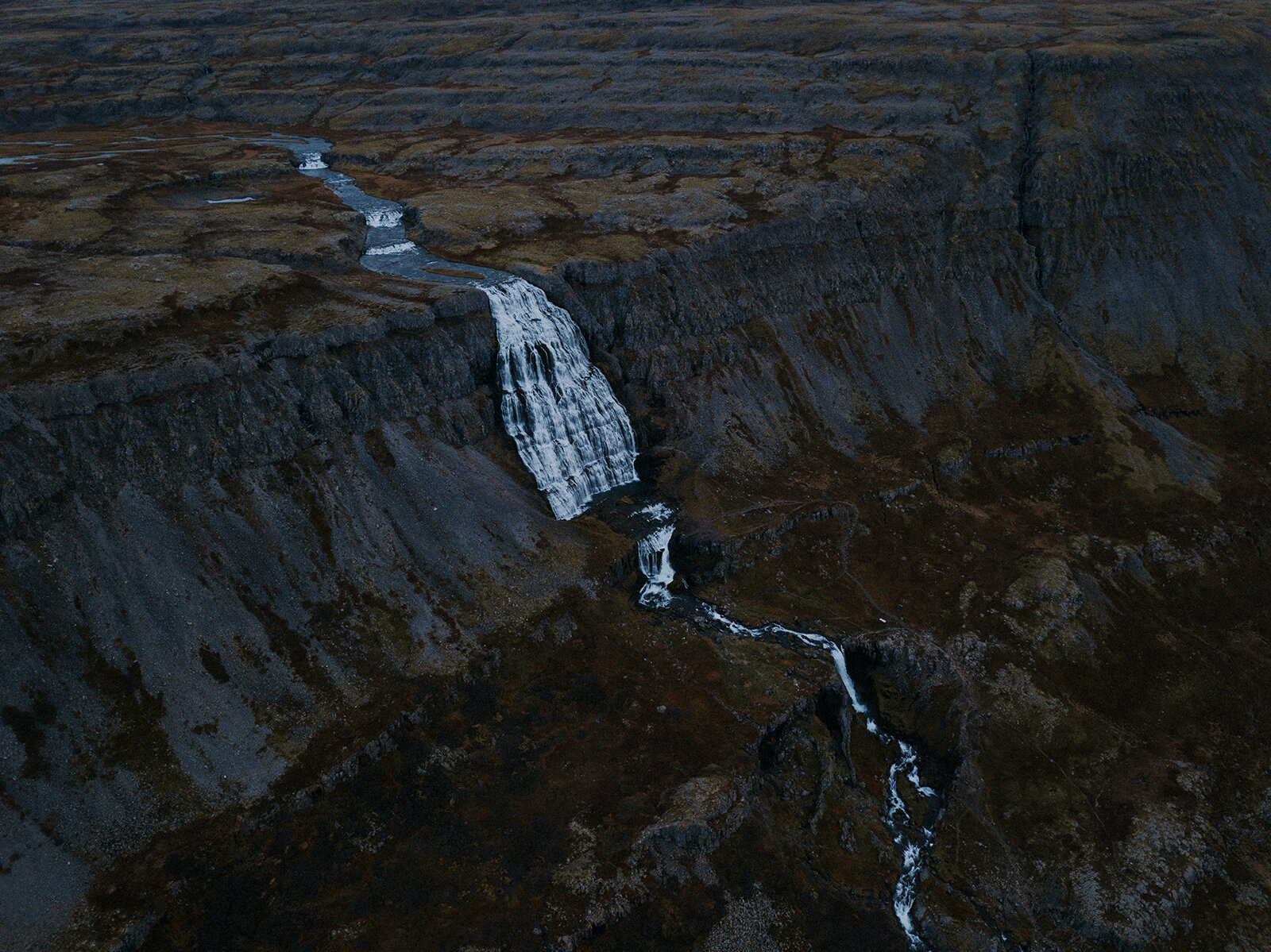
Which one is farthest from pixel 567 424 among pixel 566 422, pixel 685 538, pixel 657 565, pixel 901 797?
pixel 901 797

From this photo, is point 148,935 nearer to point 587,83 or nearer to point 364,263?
point 364,263

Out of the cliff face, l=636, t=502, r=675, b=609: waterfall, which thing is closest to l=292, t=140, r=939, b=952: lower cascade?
l=636, t=502, r=675, b=609: waterfall

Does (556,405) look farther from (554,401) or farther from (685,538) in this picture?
(685,538)

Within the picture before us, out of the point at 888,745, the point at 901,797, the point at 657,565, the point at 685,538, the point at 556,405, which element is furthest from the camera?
the point at 556,405

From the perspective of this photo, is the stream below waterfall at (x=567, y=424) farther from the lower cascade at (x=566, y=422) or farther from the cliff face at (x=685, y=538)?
the cliff face at (x=685, y=538)

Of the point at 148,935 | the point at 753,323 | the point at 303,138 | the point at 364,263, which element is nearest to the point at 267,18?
the point at 303,138

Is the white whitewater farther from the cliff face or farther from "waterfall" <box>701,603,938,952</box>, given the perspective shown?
"waterfall" <box>701,603,938,952</box>

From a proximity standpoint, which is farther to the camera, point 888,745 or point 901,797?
point 888,745
